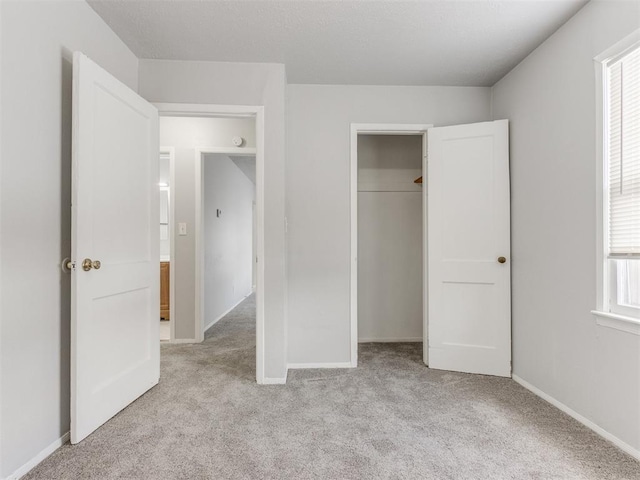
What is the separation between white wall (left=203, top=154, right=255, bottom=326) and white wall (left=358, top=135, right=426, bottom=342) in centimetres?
168

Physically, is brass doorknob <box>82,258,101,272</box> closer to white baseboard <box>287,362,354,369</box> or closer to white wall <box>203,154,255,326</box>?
white baseboard <box>287,362,354,369</box>

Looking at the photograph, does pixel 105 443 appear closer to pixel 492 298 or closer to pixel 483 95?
pixel 492 298

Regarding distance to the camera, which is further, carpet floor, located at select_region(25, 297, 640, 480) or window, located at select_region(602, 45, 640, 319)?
window, located at select_region(602, 45, 640, 319)

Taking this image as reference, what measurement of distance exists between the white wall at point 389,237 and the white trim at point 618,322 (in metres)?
1.90

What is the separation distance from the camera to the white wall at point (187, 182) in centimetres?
357

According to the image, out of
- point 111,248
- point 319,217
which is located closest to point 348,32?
point 319,217

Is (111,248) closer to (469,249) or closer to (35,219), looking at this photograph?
(35,219)

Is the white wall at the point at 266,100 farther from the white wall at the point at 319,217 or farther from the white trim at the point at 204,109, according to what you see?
the white wall at the point at 319,217

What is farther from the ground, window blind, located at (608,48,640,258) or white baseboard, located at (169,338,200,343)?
window blind, located at (608,48,640,258)

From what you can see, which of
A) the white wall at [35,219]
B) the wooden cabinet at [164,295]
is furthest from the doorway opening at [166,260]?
the white wall at [35,219]

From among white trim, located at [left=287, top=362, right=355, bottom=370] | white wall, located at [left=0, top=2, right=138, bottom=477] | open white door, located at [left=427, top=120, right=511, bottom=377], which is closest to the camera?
white wall, located at [left=0, top=2, right=138, bottom=477]

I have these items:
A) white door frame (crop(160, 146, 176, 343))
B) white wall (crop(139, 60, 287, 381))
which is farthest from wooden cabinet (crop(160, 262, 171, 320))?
white wall (crop(139, 60, 287, 381))

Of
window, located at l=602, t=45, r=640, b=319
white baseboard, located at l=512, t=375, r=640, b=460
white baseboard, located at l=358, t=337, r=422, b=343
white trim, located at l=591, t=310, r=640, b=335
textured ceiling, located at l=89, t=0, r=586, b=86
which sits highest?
textured ceiling, located at l=89, t=0, r=586, b=86

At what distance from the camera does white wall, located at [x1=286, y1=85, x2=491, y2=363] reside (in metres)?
2.85
